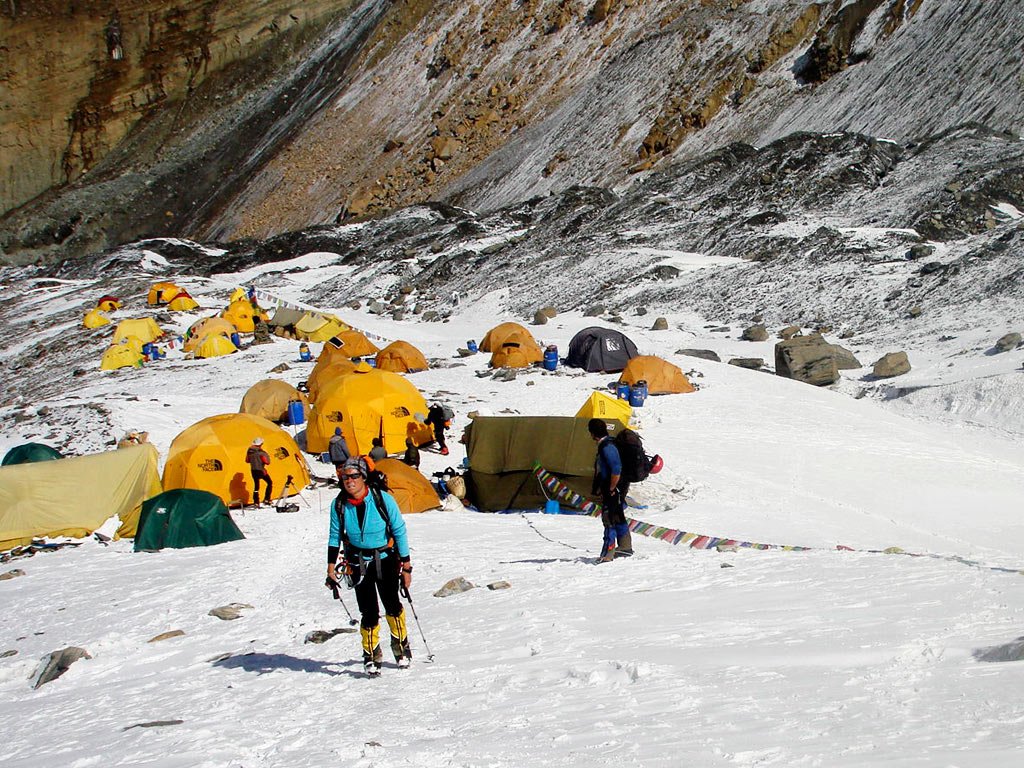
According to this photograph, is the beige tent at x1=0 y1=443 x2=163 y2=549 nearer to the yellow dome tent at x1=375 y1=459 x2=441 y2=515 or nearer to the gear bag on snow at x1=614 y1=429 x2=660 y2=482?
the yellow dome tent at x1=375 y1=459 x2=441 y2=515

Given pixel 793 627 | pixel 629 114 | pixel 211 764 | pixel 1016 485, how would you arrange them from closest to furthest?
pixel 211 764 < pixel 793 627 < pixel 1016 485 < pixel 629 114

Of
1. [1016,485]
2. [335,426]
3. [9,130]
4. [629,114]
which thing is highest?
[9,130]

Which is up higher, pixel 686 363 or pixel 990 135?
pixel 990 135

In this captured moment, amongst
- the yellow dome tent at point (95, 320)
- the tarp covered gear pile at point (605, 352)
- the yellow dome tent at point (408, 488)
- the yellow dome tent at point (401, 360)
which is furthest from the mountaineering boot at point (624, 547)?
the yellow dome tent at point (95, 320)

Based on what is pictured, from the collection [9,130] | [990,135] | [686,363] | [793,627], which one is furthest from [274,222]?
[793,627]

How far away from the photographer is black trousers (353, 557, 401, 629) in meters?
6.48

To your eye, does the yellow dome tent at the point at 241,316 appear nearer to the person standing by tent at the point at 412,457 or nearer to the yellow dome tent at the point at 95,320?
the yellow dome tent at the point at 95,320

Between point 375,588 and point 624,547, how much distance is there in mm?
4169

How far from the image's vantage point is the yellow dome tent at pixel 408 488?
15188mm

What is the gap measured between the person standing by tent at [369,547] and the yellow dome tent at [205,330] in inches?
1076

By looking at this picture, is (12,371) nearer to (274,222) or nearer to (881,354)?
(881,354)

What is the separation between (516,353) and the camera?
25609 mm

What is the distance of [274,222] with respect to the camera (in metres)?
80.1

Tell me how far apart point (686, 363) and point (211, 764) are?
2011 cm
